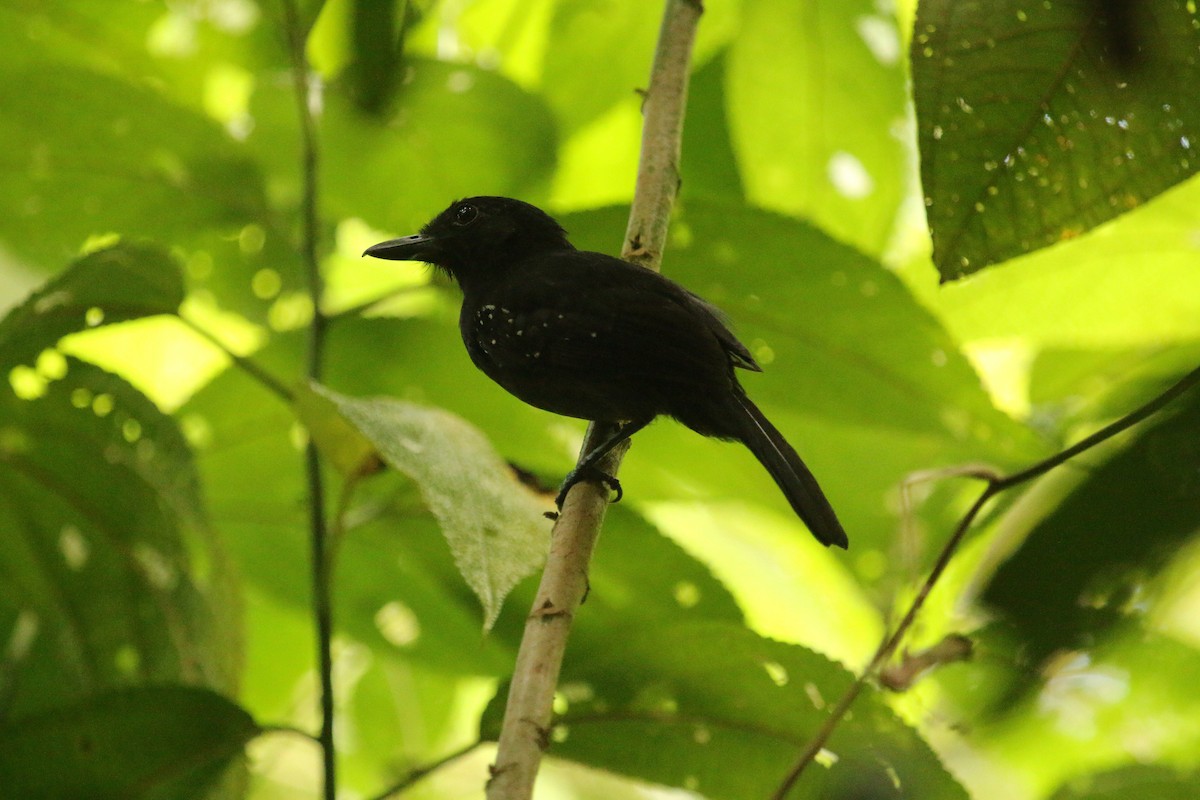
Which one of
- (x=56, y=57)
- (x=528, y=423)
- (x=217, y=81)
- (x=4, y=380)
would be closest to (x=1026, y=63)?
(x=528, y=423)

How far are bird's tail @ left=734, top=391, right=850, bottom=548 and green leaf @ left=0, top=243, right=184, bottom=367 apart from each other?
3.44 ft

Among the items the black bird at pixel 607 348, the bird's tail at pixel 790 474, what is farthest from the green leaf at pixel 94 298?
the bird's tail at pixel 790 474

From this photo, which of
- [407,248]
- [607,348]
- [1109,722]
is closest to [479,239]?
[407,248]

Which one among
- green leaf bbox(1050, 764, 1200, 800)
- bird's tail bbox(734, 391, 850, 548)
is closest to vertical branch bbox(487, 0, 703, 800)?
bird's tail bbox(734, 391, 850, 548)

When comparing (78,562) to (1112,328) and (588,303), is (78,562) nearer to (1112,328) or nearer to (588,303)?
(588,303)

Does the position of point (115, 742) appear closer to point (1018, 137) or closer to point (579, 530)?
point (579, 530)

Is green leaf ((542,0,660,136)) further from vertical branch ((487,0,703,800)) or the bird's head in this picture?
vertical branch ((487,0,703,800))

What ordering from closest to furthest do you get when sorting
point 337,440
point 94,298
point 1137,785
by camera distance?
point 1137,785 → point 337,440 → point 94,298

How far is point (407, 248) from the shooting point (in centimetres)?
271

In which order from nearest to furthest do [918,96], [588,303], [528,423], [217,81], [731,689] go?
[918,96]
[731,689]
[588,303]
[528,423]
[217,81]

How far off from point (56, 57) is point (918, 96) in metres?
1.99

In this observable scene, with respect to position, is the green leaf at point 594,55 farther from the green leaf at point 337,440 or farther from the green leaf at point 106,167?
the green leaf at point 337,440

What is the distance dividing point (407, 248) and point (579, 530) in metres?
1.15

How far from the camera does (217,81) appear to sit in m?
3.22
